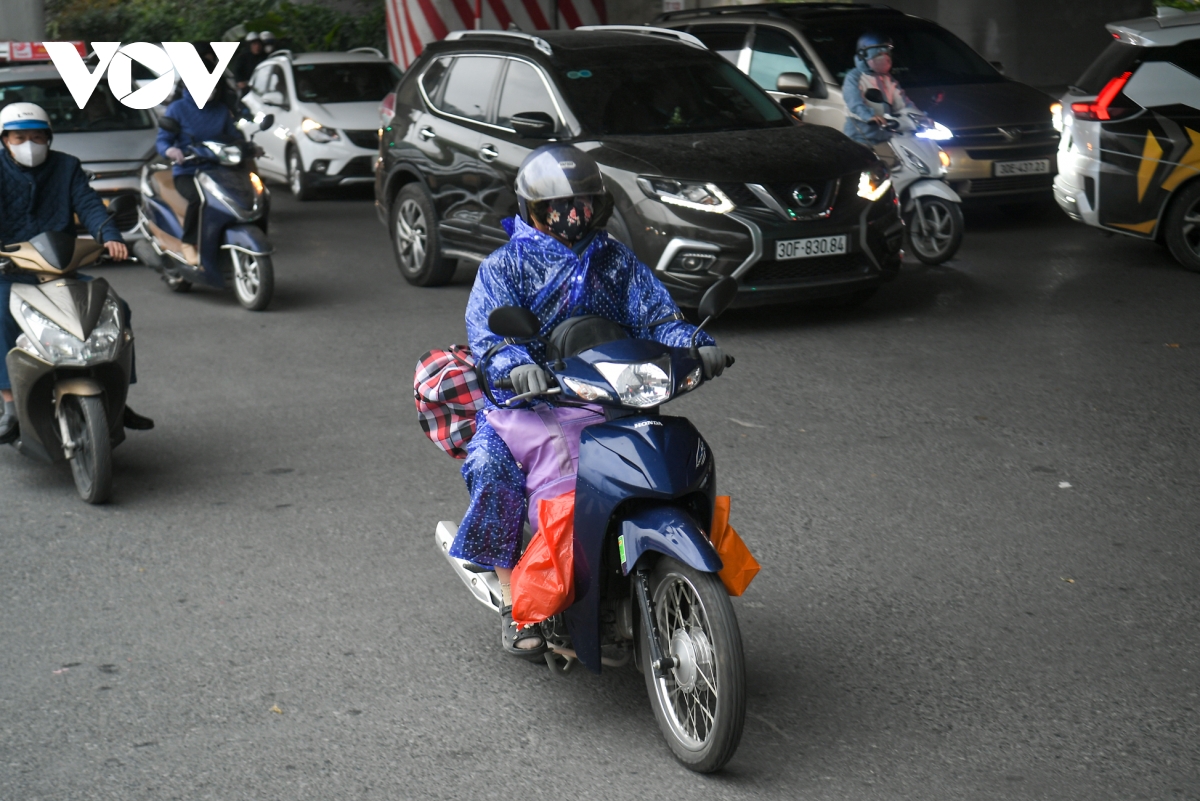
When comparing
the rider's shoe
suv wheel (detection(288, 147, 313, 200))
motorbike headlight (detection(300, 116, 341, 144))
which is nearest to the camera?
the rider's shoe

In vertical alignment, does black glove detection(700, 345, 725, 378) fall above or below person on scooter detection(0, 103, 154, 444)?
above

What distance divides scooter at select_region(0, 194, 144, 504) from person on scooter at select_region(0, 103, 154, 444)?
0.47 feet

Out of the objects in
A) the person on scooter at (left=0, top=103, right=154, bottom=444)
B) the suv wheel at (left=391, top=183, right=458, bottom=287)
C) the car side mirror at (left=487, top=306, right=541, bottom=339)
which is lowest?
the suv wheel at (left=391, top=183, right=458, bottom=287)

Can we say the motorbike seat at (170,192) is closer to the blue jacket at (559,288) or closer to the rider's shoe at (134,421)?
the rider's shoe at (134,421)

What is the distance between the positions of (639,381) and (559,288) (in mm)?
656

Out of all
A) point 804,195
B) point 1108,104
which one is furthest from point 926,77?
point 804,195

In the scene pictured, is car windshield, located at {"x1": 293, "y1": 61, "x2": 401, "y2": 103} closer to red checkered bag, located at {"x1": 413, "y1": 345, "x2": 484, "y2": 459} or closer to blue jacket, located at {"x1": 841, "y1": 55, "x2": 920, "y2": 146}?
blue jacket, located at {"x1": 841, "y1": 55, "x2": 920, "y2": 146}

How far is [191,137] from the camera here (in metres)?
11.1

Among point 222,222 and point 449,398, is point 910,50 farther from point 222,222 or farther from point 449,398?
point 449,398

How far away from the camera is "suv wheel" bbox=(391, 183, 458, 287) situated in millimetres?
11312

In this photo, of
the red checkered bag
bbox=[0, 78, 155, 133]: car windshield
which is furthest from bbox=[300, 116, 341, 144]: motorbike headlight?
the red checkered bag

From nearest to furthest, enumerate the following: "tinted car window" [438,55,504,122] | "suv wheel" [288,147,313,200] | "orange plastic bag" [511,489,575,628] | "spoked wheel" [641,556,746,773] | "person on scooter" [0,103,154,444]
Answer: "spoked wheel" [641,556,746,773] < "orange plastic bag" [511,489,575,628] < "person on scooter" [0,103,154,444] < "tinted car window" [438,55,504,122] < "suv wheel" [288,147,313,200]

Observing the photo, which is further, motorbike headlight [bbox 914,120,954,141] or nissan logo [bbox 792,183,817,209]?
motorbike headlight [bbox 914,120,954,141]

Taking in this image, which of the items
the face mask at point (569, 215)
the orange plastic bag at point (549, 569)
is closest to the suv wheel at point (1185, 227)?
the face mask at point (569, 215)
